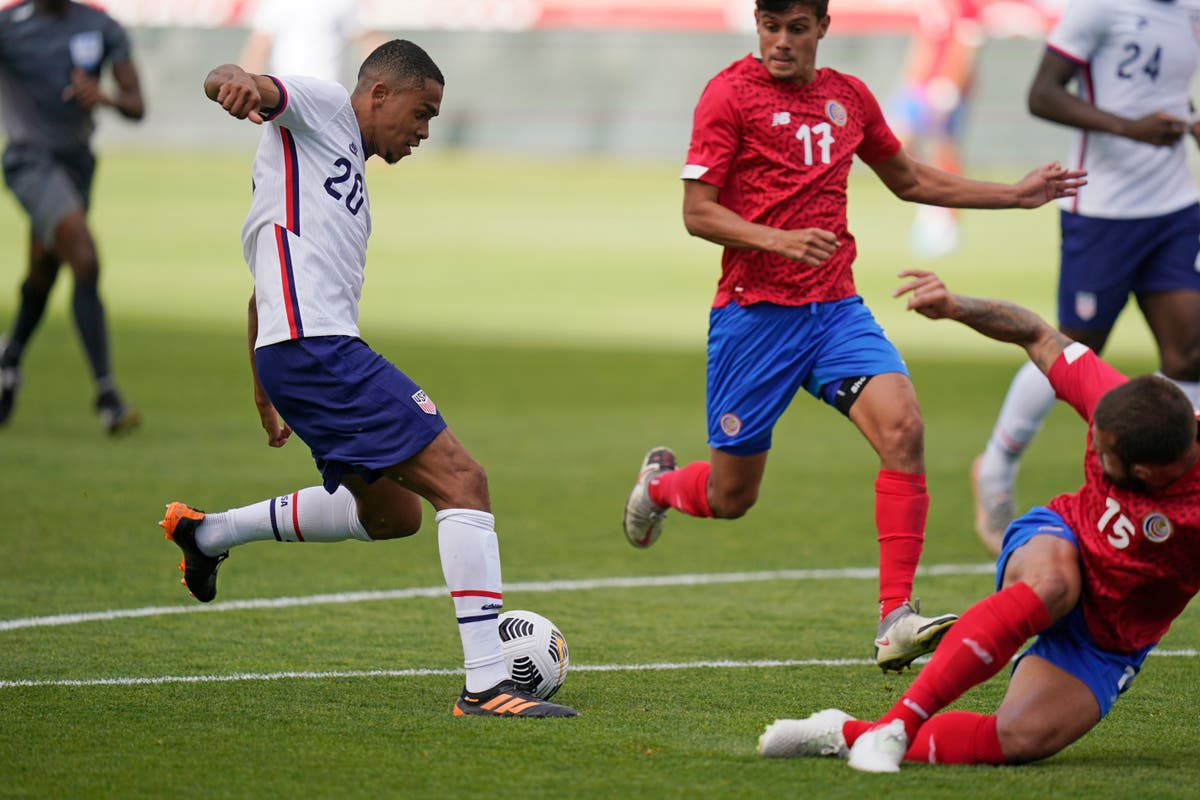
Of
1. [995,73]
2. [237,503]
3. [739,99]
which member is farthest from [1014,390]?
[995,73]

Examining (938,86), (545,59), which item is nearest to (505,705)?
(938,86)

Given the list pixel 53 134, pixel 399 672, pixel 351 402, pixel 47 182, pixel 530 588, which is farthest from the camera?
pixel 53 134

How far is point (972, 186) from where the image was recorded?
6453mm

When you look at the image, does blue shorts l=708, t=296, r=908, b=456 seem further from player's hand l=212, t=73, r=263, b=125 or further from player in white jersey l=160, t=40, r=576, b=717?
player's hand l=212, t=73, r=263, b=125

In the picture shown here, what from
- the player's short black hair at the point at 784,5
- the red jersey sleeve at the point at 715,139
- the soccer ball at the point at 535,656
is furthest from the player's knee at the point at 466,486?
the player's short black hair at the point at 784,5

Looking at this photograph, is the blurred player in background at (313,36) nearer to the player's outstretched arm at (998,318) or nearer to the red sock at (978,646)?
the player's outstretched arm at (998,318)

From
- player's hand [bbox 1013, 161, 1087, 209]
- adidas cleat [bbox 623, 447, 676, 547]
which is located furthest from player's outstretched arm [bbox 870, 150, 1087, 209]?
adidas cleat [bbox 623, 447, 676, 547]

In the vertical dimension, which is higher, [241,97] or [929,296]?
[241,97]

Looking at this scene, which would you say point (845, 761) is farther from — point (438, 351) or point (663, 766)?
point (438, 351)

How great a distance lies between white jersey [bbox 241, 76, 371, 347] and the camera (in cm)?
529

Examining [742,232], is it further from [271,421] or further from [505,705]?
[505,705]

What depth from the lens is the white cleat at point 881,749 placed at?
4.40m

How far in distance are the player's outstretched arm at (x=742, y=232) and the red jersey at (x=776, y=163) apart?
7 centimetres

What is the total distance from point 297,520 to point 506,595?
1.43 m
